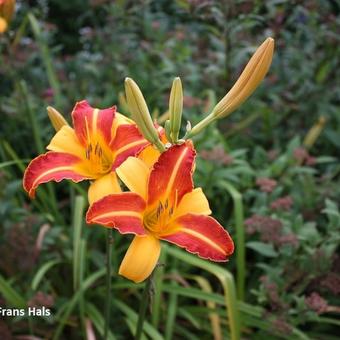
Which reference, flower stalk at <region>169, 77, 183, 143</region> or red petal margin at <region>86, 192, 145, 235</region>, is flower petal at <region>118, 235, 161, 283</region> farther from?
flower stalk at <region>169, 77, 183, 143</region>

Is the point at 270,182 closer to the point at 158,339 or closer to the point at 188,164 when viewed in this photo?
the point at 158,339

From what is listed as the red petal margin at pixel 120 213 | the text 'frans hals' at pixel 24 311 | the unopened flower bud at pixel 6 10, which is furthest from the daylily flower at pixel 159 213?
the unopened flower bud at pixel 6 10

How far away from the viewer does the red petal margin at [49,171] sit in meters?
0.94

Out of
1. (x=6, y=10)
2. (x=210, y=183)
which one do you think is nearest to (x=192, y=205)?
(x=210, y=183)

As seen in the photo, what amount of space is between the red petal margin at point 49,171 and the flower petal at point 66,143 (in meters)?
0.02

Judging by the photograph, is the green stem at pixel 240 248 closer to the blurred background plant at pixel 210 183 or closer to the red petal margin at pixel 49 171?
the blurred background plant at pixel 210 183

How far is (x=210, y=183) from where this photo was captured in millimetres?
1795

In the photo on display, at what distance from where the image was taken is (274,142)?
2.17m

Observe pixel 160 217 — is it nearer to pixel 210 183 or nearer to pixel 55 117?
pixel 55 117

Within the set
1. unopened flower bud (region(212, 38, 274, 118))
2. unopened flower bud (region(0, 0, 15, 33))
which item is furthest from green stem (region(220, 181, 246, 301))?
unopened flower bud (region(0, 0, 15, 33))

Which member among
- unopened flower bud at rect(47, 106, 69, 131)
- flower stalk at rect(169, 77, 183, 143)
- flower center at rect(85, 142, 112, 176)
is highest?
flower stalk at rect(169, 77, 183, 143)

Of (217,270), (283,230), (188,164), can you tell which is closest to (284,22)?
(283,230)

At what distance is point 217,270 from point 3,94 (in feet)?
4.78

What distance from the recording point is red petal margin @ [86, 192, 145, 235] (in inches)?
33.0
